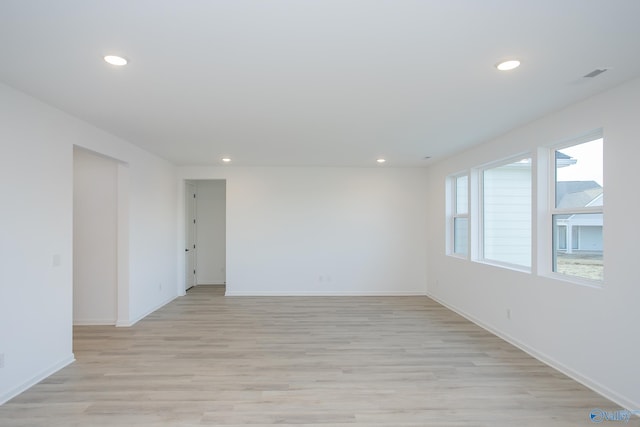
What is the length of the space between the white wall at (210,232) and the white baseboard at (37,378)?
14.3ft

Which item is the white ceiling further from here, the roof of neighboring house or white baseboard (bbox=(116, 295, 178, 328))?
white baseboard (bbox=(116, 295, 178, 328))

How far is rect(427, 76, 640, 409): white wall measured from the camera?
103 inches

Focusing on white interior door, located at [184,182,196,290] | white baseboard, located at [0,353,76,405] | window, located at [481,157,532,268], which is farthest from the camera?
white interior door, located at [184,182,196,290]

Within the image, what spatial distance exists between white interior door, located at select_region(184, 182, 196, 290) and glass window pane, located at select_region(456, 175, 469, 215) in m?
5.17

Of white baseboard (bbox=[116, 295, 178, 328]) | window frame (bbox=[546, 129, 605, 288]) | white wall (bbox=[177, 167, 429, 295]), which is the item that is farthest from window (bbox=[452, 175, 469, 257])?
white baseboard (bbox=[116, 295, 178, 328])

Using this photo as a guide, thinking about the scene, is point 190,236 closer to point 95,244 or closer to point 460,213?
point 95,244

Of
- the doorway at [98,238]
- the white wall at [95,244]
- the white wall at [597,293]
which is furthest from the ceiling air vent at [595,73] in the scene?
the white wall at [95,244]

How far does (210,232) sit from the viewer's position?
7875mm

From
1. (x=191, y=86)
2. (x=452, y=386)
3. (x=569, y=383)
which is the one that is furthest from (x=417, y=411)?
(x=191, y=86)

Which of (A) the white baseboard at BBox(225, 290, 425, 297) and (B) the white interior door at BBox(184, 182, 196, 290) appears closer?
(A) the white baseboard at BBox(225, 290, 425, 297)

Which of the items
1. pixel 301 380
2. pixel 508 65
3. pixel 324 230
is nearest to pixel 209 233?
pixel 324 230

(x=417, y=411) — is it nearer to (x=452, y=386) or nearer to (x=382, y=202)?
(x=452, y=386)

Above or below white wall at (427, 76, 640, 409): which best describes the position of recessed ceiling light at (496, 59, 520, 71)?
above

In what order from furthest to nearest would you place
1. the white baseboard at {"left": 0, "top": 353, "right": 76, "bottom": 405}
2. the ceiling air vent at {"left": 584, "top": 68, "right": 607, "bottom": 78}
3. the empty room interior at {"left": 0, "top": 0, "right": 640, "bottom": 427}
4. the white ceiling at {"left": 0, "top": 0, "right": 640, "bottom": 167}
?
1. the white baseboard at {"left": 0, "top": 353, "right": 76, "bottom": 405}
2. the ceiling air vent at {"left": 584, "top": 68, "right": 607, "bottom": 78}
3. the empty room interior at {"left": 0, "top": 0, "right": 640, "bottom": 427}
4. the white ceiling at {"left": 0, "top": 0, "right": 640, "bottom": 167}
